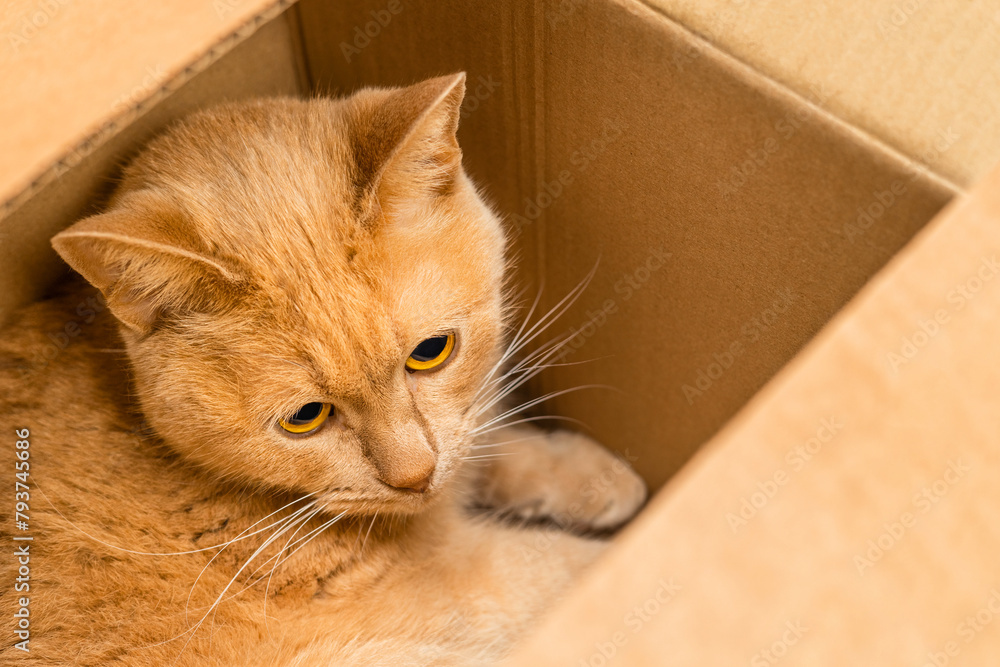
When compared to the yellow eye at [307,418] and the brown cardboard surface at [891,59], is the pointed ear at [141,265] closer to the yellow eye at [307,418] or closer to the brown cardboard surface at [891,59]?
the yellow eye at [307,418]

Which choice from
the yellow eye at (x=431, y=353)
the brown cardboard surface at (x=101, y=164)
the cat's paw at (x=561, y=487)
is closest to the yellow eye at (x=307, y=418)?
the yellow eye at (x=431, y=353)

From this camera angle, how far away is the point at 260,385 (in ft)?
3.83

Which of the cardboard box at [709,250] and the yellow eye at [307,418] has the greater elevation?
the cardboard box at [709,250]

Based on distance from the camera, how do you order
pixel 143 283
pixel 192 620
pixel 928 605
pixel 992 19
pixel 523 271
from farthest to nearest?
pixel 523 271 < pixel 192 620 < pixel 143 283 < pixel 992 19 < pixel 928 605

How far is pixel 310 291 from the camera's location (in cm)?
114

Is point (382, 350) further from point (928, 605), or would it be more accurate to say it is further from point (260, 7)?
point (928, 605)

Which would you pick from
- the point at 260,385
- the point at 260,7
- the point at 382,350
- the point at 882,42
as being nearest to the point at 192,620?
the point at 260,385

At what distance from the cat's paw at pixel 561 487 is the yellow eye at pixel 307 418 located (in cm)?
62

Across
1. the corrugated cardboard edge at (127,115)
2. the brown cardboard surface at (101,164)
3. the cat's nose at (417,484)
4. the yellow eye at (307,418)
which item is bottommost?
the cat's nose at (417,484)

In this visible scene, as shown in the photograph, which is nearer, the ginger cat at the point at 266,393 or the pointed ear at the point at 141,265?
the pointed ear at the point at 141,265

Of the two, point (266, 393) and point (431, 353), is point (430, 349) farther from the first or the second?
point (266, 393)

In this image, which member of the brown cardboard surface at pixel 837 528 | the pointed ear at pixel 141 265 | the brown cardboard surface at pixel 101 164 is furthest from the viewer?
the brown cardboard surface at pixel 101 164

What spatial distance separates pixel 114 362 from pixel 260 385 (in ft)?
1.24

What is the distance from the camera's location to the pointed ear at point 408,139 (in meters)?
1.10
